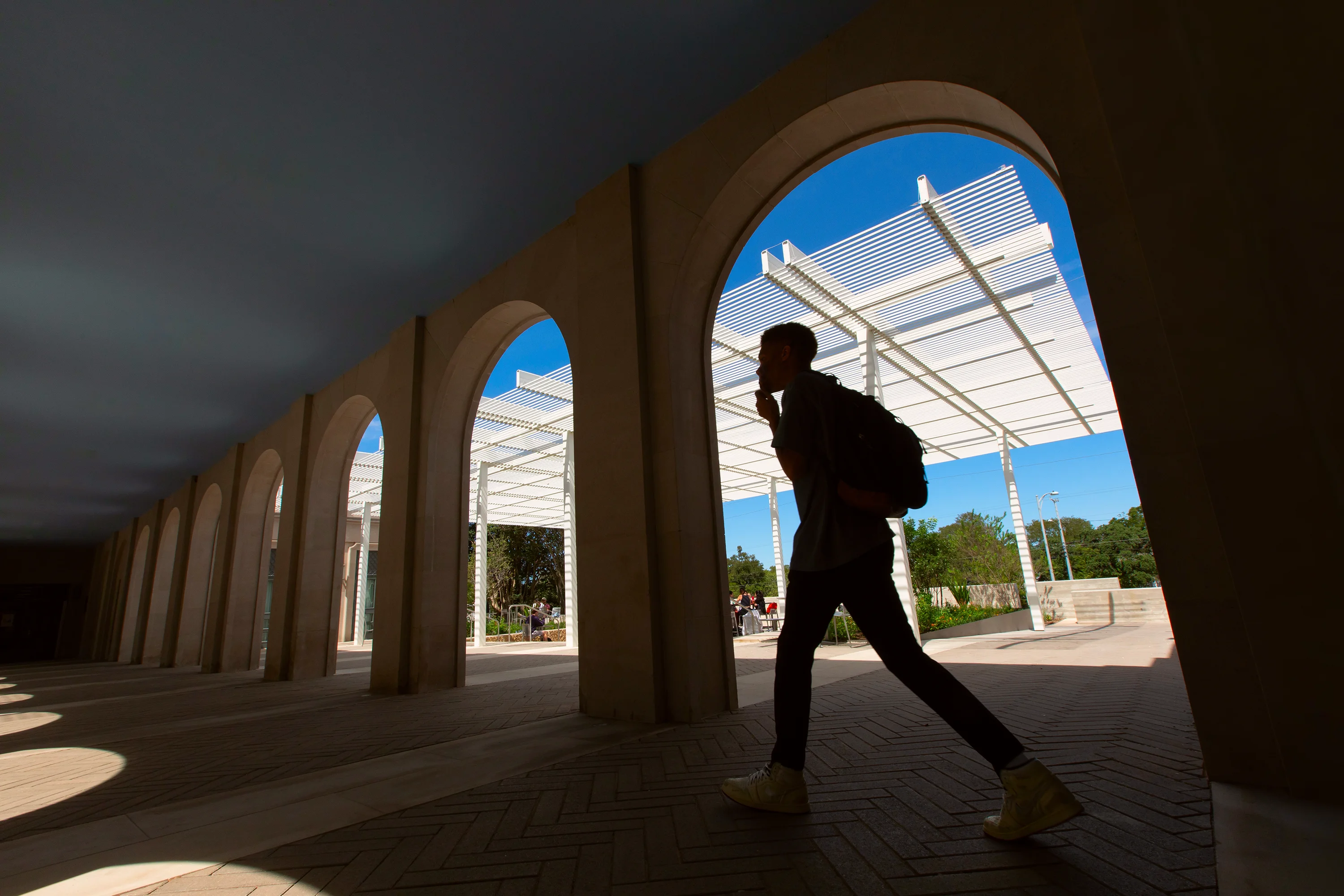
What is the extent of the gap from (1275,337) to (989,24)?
8.87ft

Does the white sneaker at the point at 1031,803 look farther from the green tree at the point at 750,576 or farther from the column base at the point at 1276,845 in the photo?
the green tree at the point at 750,576

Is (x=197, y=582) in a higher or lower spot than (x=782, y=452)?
higher

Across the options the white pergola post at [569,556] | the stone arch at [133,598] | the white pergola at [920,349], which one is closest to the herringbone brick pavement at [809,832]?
the white pergola at [920,349]

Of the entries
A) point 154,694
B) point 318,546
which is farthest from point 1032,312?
point 154,694

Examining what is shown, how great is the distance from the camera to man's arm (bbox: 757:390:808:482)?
2.39 metres

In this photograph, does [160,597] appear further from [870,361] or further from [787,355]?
[787,355]

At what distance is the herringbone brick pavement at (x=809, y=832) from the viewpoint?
1.77 m

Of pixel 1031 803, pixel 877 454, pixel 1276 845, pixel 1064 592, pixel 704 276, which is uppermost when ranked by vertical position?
pixel 704 276

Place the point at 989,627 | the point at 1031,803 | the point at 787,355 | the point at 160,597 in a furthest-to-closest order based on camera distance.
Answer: the point at 160,597 < the point at 989,627 < the point at 787,355 < the point at 1031,803

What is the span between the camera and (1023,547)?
1528cm

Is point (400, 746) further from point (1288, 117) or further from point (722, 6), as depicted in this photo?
point (722, 6)

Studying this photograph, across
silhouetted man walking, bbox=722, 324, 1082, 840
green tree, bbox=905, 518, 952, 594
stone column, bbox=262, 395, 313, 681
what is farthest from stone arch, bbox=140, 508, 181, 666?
green tree, bbox=905, 518, 952, 594

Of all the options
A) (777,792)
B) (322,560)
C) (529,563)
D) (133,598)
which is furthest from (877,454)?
(529,563)

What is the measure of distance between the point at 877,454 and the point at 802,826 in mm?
1313
